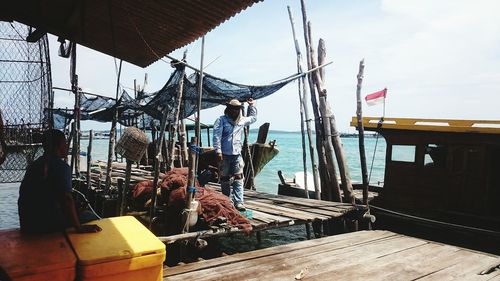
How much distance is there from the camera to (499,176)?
8.05 meters

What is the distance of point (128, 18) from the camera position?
17.2 feet

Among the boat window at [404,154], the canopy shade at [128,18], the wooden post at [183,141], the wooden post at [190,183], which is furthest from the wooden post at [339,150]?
the wooden post at [190,183]

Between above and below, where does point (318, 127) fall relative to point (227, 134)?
above

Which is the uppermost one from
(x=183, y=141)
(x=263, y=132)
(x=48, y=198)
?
(x=263, y=132)

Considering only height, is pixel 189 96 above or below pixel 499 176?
above

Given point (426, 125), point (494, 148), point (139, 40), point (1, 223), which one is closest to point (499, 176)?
point (494, 148)

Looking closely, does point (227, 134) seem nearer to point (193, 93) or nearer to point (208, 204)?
point (208, 204)

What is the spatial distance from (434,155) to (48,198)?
28.4ft

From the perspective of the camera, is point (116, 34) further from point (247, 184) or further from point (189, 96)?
point (247, 184)

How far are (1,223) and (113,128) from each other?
653 cm

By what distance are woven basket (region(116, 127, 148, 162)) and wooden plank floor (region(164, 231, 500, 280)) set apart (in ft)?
6.56

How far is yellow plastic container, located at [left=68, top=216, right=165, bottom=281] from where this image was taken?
255cm

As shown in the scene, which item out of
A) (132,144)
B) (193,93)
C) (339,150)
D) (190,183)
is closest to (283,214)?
(190,183)

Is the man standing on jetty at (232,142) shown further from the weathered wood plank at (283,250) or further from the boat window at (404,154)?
the boat window at (404,154)
